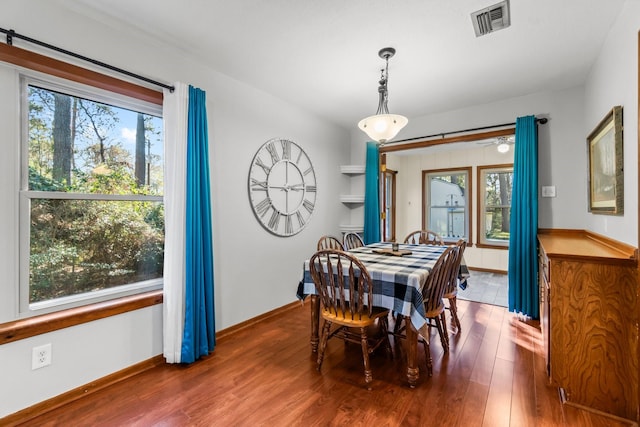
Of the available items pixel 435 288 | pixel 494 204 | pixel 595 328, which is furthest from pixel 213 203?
Result: pixel 494 204

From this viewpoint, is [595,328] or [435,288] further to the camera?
[435,288]

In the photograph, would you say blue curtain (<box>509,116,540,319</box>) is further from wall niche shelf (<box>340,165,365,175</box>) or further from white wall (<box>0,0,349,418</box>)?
white wall (<box>0,0,349,418</box>)

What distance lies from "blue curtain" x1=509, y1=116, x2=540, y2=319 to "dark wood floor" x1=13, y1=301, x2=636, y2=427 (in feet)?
2.16

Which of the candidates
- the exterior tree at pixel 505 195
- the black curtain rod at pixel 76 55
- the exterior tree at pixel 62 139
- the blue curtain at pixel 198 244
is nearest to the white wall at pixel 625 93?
the blue curtain at pixel 198 244

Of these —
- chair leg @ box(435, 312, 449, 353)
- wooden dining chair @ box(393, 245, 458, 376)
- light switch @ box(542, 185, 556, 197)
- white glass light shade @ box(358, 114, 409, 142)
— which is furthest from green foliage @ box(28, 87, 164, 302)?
light switch @ box(542, 185, 556, 197)

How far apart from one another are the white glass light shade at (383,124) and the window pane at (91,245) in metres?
1.87

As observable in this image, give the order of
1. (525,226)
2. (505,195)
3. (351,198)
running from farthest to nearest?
(505,195) < (351,198) < (525,226)

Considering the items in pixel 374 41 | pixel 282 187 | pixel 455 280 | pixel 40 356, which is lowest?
pixel 40 356

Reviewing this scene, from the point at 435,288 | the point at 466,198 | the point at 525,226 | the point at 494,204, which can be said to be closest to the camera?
the point at 435,288

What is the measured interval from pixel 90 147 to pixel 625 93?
3565 mm

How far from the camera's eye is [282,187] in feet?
11.5

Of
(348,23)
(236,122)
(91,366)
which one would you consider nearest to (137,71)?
(236,122)

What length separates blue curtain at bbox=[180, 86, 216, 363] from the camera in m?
2.35

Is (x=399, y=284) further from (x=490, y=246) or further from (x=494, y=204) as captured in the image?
(x=494, y=204)
